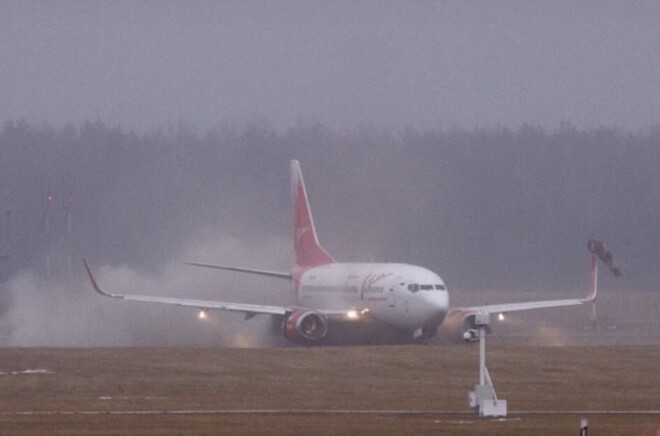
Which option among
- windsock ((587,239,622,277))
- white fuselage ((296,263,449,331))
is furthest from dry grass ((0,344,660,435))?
windsock ((587,239,622,277))

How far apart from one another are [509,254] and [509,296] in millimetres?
8547

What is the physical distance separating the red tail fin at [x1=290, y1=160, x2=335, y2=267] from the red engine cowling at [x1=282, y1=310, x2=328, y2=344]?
9.28m

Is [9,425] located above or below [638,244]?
below

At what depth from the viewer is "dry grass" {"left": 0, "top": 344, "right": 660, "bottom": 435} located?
40.7m

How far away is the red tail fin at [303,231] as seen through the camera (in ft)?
274

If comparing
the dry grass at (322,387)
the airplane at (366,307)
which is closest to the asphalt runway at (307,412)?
the dry grass at (322,387)

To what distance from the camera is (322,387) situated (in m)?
54.5

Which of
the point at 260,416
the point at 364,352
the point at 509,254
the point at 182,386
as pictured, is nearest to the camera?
the point at 260,416

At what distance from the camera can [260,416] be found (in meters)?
43.4

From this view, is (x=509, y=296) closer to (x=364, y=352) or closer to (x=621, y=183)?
(x=621, y=183)

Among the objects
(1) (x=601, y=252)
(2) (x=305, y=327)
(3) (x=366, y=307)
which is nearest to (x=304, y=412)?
(2) (x=305, y=327)

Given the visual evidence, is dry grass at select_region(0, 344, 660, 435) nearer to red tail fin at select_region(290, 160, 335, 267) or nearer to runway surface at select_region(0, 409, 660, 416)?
runway surface at select_region(0, 409, 660, 416)

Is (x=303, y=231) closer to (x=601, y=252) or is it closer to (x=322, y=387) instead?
(x=601, y=252)


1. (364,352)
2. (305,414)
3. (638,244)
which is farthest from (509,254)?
(305,414)
